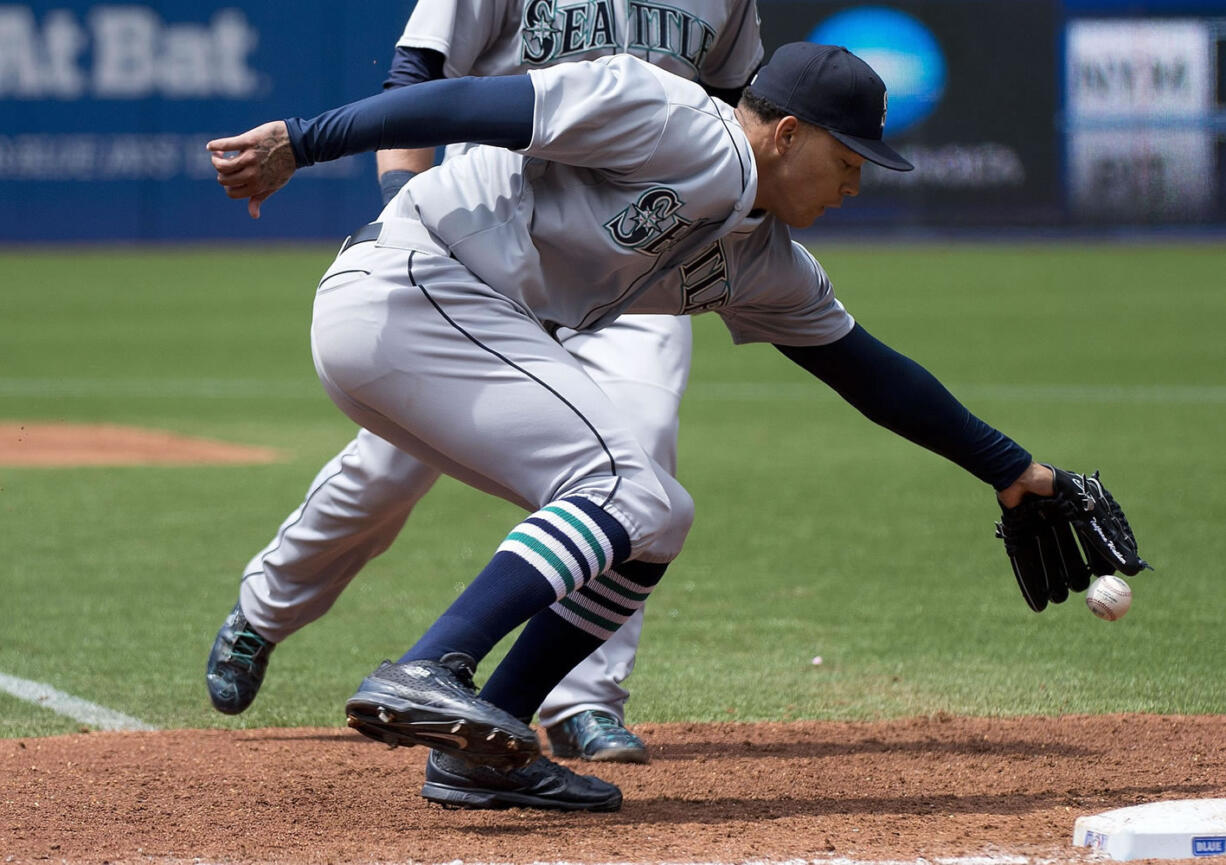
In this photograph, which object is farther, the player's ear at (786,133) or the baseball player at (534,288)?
the player's ear at (786,133)

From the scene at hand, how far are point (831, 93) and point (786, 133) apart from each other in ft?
0.34

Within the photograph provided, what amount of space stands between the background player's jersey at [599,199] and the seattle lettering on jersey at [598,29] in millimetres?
752

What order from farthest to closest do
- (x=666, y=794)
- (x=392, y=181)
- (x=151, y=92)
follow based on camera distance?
(x=151, y=92)
(x=392, y=181)
(x=666, y=794)

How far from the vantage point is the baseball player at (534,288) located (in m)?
2.79

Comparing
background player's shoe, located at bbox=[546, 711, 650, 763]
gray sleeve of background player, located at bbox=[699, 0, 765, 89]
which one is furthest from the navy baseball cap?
background player's shoe, located at bbox=[546, 711, 650, 763]

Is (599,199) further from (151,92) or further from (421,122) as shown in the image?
(151,92)

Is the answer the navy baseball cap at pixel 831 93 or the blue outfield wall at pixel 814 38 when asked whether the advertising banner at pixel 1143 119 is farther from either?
the navy baseball cap at pixel 831 93

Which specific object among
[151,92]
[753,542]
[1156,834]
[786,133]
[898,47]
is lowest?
[151,92]

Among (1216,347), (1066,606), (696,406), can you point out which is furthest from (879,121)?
(1216,347)

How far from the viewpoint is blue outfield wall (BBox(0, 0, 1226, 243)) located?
72.1 ft

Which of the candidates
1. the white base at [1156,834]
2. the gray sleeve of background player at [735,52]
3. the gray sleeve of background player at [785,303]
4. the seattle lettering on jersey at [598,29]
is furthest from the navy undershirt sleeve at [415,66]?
the white base at [1156,834]

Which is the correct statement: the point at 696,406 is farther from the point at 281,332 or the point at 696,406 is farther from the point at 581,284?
the point at 581,284

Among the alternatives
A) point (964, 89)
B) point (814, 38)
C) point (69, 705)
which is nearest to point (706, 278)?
point (69, 705)

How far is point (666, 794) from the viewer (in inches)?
130
